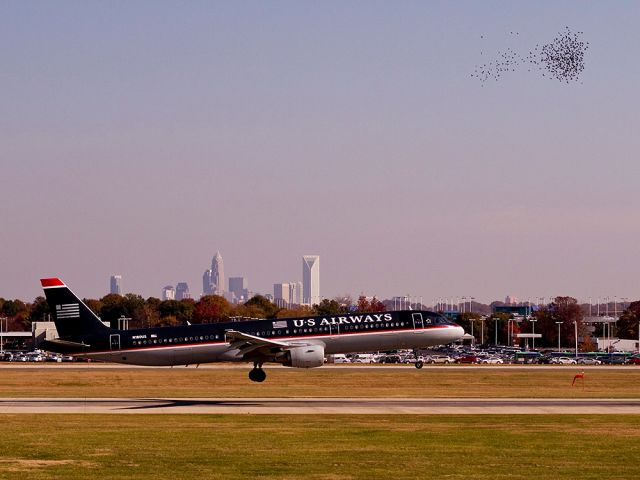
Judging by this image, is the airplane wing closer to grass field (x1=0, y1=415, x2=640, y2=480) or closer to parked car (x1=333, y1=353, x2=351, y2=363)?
grass field (x1=0, y1=415, x2=640, y2=480)

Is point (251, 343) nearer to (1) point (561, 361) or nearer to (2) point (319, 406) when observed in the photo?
(2) point (319, 406)

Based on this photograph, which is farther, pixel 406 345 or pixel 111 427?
pixel 406 345

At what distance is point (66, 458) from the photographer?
37812mm

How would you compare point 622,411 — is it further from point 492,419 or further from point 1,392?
point 1,392

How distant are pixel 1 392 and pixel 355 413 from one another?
105ft

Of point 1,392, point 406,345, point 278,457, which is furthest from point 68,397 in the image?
point 278,457

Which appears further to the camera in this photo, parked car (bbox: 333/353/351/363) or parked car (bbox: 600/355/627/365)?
parked car (bbox: 600/355/627/365)

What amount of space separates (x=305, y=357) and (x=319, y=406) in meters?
7.81

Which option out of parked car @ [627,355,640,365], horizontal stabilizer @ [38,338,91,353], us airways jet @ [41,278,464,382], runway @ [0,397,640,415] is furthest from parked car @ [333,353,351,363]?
runway @ [0,397,640,415]

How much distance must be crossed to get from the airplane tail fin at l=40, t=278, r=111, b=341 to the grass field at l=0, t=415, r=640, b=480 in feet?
59.5

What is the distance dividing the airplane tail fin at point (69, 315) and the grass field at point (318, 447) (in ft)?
59.5

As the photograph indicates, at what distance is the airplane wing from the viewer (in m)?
68.6

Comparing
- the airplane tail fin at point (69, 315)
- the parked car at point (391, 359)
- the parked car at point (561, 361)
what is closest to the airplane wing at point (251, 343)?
the airplane tail fin at point (69, 315)

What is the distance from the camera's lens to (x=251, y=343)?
69.8 metres
